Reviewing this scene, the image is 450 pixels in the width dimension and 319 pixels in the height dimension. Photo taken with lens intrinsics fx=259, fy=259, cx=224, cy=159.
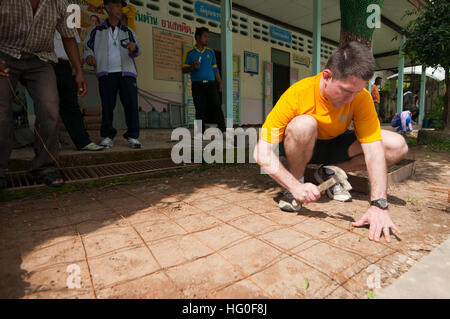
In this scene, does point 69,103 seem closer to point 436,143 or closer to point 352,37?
point 352,37

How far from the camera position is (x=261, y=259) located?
1331mm

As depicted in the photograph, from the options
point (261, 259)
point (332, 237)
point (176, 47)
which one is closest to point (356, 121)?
point (332, 237)

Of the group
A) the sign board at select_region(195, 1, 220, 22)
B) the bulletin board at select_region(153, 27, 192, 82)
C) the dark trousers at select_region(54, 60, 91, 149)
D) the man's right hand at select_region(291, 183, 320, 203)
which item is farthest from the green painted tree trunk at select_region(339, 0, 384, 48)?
the sign board at select_region(195, 1, 220, 22)

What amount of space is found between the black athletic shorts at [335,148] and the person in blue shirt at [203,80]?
2.38 metres

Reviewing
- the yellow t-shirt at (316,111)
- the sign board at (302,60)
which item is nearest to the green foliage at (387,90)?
the sign board at (302,60)

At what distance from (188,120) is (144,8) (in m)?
2.87

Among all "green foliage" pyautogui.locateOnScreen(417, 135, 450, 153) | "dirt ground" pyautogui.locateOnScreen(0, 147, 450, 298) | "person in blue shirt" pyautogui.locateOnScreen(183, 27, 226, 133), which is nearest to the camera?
"dirt ground" pyautogui.locateOnScreen(0, 147, 450, 298)

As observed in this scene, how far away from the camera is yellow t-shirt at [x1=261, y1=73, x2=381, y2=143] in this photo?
1908 millimetres

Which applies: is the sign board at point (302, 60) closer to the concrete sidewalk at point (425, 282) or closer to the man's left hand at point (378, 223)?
the man's left hand at point (378, 223)

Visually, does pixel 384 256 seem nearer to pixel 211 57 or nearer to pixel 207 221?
pixel 207 221

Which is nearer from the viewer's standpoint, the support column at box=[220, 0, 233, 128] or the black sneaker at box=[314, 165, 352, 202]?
the black sneaker at box=[314, 165, 352, 202]

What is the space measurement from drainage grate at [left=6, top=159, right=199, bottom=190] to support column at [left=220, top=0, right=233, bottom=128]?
5.46ft

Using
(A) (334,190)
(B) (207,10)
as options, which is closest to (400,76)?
(B) (207,10)

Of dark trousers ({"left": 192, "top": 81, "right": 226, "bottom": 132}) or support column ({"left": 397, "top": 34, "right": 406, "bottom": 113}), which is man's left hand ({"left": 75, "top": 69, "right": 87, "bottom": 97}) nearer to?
dark trousers ({"left": 192, "top": 81, "right": 226, "bottom": 132})
